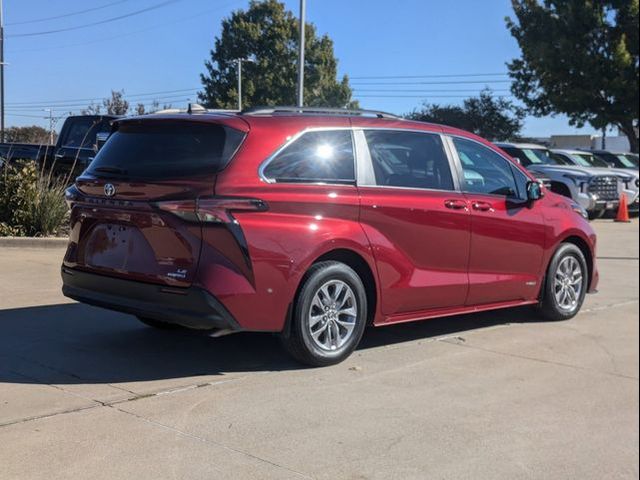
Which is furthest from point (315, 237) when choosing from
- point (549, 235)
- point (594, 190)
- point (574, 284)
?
point (594, 190)

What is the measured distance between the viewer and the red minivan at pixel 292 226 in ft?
15.9

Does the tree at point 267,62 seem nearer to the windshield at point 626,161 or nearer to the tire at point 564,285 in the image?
the windshield at point 626,161

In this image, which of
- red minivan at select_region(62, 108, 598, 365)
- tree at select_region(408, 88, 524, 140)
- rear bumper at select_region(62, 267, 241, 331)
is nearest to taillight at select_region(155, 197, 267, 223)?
red minivan at select_region(62, 108, 598, 365)

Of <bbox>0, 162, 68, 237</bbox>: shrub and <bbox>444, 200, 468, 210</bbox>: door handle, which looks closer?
<bbox>444, 200, 468, 210</bbox>: door handle

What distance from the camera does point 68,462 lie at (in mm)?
3666

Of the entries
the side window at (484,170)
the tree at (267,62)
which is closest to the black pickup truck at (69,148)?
the side window at (484,170)

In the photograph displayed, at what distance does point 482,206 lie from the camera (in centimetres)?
637

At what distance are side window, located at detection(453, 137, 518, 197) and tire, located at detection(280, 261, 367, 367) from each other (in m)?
1.60

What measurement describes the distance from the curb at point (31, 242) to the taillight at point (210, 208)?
626 centimetres

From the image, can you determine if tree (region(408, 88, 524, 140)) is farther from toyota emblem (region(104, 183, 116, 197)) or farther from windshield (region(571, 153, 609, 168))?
toyota emblem (region(104, 183, 116, 197))

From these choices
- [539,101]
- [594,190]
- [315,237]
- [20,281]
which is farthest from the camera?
[539,101]

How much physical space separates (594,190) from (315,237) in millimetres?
15216

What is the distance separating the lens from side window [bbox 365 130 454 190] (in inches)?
228

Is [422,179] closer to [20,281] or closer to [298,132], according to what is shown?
[298,132]
